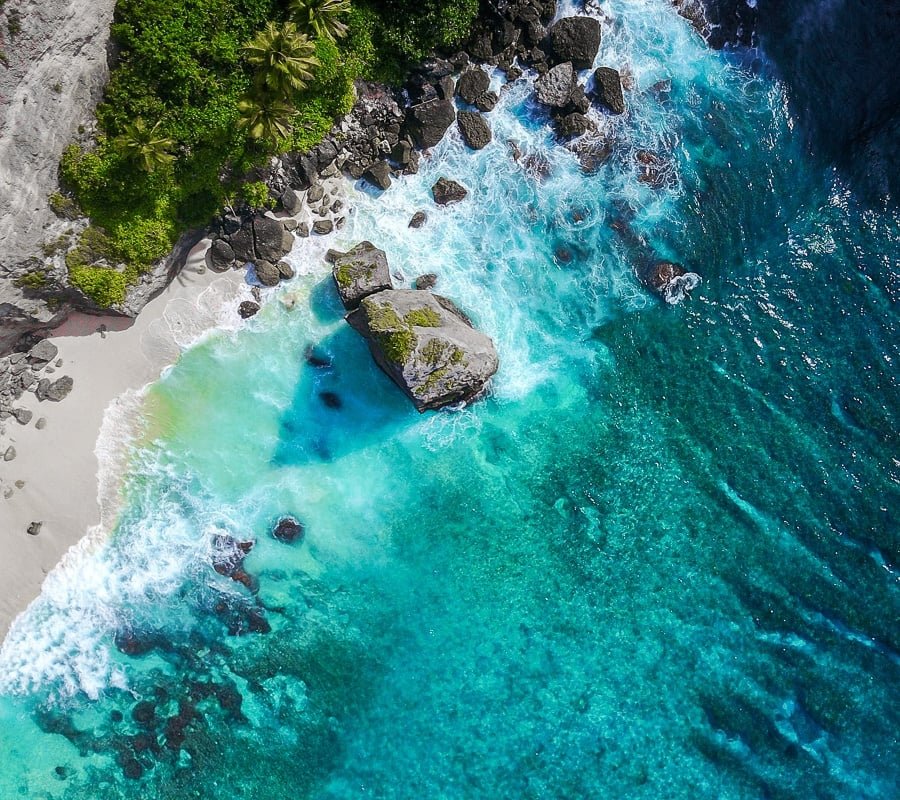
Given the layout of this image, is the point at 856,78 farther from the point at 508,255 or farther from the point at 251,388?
the point at 251,388

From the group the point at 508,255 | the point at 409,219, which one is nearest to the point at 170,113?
the point at 409,219

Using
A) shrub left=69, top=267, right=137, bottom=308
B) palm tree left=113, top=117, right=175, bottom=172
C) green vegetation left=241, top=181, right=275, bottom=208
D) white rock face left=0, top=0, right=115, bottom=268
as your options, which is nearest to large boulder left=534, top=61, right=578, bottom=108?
green vegetation left=241, top=181, right=275, bottom=208

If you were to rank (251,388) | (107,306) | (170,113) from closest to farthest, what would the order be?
(170,113), (107,306), (251,388)

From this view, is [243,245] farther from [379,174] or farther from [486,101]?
[486,101]

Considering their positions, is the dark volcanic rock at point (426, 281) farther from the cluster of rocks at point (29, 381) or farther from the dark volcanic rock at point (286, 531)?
the cluster of rocks at point (29, 381)

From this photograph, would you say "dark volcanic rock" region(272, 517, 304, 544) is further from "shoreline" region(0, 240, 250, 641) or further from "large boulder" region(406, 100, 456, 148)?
"large boulder" region(406, 100, 456, 148)

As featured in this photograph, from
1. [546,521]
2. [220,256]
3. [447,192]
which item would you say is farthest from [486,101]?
[546,521]

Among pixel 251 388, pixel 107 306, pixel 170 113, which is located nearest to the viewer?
pixel 170 113
